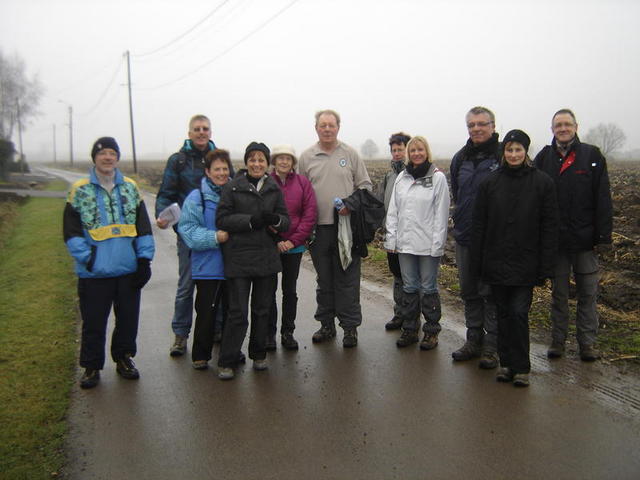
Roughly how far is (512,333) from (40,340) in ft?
15.8

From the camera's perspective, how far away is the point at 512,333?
4.45m

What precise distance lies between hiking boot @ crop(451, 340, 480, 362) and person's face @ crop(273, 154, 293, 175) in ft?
7.80

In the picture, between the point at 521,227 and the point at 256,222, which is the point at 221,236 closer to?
the point at 256,222

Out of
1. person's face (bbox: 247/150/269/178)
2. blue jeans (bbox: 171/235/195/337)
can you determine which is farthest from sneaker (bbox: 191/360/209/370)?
person's face (bbox: 247/150/269/178)

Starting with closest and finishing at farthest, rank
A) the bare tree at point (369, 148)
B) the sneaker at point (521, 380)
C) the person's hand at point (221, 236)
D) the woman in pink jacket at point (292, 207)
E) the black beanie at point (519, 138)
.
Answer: the sneaker at point (521, 380) → the black beanie at point (519, 138) → the person's hand at point (221, 236) → the woman in pink jacket at point (292, 207) → the bare tree at point (369, 148)

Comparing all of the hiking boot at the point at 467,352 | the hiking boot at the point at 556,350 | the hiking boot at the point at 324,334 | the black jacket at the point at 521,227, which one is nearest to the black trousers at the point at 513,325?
the black jacket at the point at 521,227

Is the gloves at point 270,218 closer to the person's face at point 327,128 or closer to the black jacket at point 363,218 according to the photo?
the black jacket at point 363,218

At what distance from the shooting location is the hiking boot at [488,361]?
4.73 metres

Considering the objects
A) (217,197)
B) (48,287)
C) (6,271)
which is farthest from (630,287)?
(6,271)

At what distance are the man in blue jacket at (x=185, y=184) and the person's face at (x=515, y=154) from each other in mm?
2898

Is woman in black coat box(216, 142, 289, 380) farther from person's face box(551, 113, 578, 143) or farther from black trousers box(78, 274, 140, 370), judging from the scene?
person's face box(551, 113, 578, 143)

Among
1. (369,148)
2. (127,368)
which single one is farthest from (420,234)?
(369,148)

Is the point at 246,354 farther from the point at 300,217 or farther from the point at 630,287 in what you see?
the point at 630,287

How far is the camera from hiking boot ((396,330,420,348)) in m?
5.33
